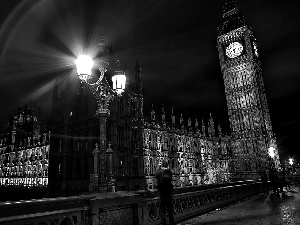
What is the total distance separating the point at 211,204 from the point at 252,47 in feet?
226

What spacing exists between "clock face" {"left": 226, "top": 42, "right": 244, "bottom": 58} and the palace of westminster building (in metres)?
0.29

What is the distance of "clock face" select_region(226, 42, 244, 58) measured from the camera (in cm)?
7156

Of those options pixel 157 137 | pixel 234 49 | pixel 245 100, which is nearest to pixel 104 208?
pixel 157 137

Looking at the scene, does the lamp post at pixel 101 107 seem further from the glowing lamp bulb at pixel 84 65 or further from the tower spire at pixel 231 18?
the tower spire at pixel 231 18

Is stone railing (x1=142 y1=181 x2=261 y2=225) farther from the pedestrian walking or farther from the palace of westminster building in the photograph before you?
the palace of westminster building

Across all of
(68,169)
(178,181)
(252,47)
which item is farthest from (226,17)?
(68,169)

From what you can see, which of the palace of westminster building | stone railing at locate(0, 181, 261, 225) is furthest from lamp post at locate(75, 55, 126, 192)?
the palace of westminster building

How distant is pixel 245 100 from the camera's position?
2721 inches

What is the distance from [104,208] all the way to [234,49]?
75064 mm

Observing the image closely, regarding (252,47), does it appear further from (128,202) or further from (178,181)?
(128,202)

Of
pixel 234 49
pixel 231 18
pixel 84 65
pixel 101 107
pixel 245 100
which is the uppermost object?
pixel 231 18

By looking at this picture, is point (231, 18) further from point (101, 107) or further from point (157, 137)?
point (101, 107)

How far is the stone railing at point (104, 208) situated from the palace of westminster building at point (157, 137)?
7228 mm

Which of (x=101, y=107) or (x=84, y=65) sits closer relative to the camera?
(x=84, y=65)
